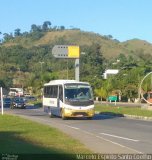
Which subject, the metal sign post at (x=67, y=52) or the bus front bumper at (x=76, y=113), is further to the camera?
the metal sign post at (x=67, y=52)

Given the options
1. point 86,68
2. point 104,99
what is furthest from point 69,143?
point 86,68

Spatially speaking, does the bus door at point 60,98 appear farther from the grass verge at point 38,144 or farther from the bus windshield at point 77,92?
the grass verge at point 38,144

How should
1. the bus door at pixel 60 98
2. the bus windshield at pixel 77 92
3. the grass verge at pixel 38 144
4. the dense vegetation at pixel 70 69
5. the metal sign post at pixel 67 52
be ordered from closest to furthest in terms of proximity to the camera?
1. the grass verge at pixel 38 144
2. the bus windshield at pixel 77 92
3. the bus door at pixel 60 98
4. the metal sign post at pixel 67 52
5. the dense vegetation at pixel 70 69

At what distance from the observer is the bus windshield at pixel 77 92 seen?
35.9 m

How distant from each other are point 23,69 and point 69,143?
151 metres

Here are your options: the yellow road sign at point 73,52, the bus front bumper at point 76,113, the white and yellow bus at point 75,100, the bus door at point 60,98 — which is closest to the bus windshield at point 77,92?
the white and yellow bus at point 75,100

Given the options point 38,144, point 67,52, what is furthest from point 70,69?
point 38,144

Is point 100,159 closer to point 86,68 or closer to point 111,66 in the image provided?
point 86,68

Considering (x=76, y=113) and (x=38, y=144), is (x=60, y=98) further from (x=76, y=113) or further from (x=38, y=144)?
(x=38, y=144)

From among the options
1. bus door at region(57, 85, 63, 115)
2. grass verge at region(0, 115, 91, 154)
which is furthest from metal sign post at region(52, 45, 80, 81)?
grass verge at region(0, 115, 91, 154)

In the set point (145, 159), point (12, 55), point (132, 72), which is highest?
point (12, 55)

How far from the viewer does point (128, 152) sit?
15.6m

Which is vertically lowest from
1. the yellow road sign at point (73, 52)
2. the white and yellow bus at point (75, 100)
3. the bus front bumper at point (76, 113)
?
the bus front bumper at point (76, 113)

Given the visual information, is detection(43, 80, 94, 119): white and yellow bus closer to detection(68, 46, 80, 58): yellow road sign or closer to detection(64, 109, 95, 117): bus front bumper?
detection(64, 109, 95, 117): bus front bumper
